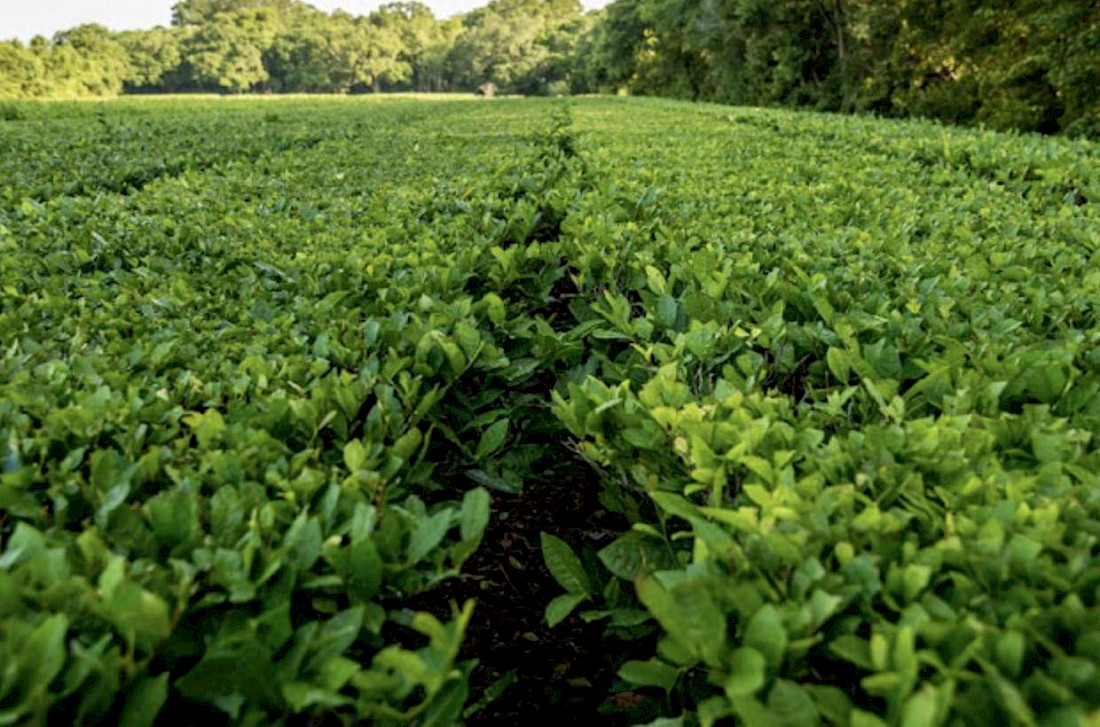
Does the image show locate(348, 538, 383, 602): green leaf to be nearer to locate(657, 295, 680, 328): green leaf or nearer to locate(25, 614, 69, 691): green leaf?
locate(25, 614, 69, 691): green leaf

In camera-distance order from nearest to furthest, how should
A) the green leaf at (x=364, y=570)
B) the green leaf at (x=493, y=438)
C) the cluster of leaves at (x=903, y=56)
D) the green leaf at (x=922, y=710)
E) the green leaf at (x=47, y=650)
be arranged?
the green leaf at (x=922, y=710)
the green leaf at (x=47, y=650)
the green leaf at (x=364, y=570)
the green leaf at (x=493, y=438)
the cluster of leaves at (x=903, y=56)

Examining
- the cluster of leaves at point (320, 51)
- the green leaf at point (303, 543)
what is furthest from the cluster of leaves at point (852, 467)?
the cluster of leaves at point (320, 51)

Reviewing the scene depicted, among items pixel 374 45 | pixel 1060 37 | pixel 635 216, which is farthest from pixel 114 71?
pixel 635 216

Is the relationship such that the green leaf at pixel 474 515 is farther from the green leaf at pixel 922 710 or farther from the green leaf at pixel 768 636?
the green leaf at pixel 922 710

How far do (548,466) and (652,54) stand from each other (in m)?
46.9

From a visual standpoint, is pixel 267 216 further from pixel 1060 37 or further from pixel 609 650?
pixel 1060 37

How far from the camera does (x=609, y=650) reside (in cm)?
256

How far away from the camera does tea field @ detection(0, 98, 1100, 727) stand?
3.71 feet

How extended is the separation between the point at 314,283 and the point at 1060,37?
717 inches

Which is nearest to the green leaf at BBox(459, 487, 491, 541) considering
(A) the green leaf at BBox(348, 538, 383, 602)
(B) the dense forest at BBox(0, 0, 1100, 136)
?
(A) the green leaf at BBox(348, 538, 383, 602)

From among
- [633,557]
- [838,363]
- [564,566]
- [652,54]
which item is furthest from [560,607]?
[652,54]

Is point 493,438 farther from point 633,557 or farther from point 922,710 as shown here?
point 922,710

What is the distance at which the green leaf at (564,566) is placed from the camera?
5.65ft

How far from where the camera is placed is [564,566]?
173 centimetres
